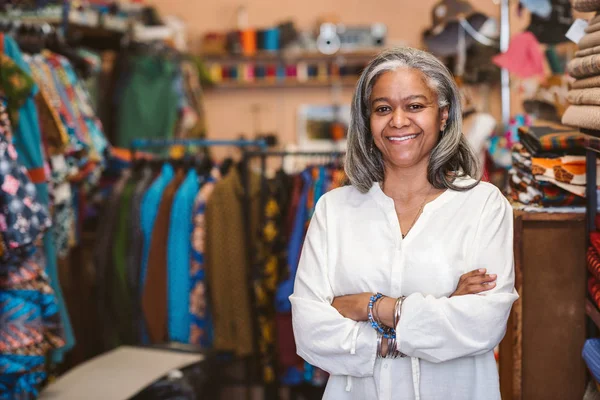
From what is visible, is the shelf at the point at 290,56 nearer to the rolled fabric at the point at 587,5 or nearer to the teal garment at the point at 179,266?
the teal garment at the point at 179,266

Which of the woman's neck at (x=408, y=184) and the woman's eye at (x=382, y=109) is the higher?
the woman's eye at (x=382, y=109)

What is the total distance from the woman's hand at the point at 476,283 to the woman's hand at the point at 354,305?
237 mm

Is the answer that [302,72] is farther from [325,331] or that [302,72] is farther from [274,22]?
[325,331]

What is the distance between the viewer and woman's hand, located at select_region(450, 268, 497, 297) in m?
1.69

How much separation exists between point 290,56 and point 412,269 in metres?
5.48

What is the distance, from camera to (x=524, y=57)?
2889 millimetres

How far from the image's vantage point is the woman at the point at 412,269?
169 cm

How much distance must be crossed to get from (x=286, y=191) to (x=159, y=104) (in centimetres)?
243

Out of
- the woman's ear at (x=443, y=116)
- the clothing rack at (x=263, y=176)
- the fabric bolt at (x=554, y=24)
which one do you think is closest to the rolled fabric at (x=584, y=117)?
the woman's ear at (x=443, y=116)

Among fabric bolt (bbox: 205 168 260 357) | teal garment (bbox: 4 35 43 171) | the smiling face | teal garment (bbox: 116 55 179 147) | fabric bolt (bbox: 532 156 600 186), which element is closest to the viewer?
the smiling face

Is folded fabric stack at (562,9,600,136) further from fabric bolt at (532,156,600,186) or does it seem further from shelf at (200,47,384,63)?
shelf at (200,47,384,63)

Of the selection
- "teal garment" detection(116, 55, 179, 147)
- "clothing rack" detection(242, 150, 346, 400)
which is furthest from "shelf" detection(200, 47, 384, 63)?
"clothing rack" detection(242, 150, 346, 400)

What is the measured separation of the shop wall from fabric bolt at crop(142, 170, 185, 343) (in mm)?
3889

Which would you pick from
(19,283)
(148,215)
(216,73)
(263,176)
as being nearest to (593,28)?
(263,176)
